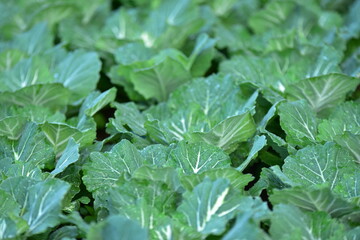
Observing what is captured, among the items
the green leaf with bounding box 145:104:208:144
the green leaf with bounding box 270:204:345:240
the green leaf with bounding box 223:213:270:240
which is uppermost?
the green leaf with bounding box 223:213:270:240

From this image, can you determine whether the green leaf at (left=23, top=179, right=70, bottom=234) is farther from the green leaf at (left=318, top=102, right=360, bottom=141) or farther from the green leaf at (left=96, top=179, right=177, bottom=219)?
the green leaf at (left=318, top=102, right=360, bottom=141)

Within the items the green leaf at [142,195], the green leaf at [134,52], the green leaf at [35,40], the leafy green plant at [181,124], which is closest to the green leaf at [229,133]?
the leafy green plant at [181,124]

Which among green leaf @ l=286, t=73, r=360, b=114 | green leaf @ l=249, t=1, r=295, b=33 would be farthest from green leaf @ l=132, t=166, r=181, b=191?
green leaf @ l=249, t=1, r=295, b=33

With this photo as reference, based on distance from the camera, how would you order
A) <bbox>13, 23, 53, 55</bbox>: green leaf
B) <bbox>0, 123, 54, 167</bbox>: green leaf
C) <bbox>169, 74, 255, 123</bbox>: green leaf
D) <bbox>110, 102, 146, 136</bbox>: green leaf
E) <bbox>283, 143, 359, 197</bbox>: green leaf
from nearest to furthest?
<bbox>283, 143, 359, 197</bbox>: green leaf, <bbox>0, 123, 54, 167</bbox>: green leaf, <bbox>110, 102, 146, 136</bbox>: green leaf, <bbox>169, 74, 255, 123</bbox>: green leaf, <bbox>13, 23, 53, 55</bbox>: green leaf

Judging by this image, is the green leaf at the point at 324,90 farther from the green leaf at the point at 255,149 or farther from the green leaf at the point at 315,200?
the green leaf at the point at 315,200

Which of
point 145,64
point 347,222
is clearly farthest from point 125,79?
point 347,222

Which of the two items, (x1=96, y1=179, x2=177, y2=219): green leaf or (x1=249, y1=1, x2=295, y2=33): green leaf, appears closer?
(x1=96, y1=179, x2=177, y2=219): green leaf

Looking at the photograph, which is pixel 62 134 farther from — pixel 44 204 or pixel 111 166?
pixel 44 204

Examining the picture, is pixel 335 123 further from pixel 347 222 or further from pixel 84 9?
pixel 84 9

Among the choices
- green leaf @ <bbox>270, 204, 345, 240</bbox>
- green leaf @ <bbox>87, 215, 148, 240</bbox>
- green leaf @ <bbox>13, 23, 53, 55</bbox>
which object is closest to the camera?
green leaf @ <bbox>87, 215, 148, 240</bbox>
